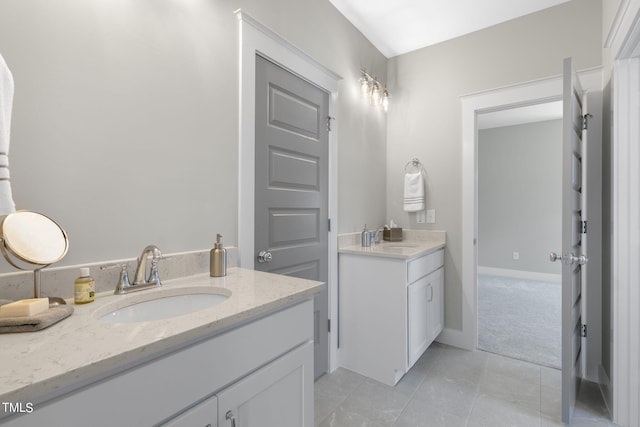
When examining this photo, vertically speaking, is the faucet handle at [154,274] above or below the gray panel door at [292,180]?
below

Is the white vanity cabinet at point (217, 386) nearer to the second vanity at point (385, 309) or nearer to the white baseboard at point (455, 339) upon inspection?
the second vanity at point (385, 309)

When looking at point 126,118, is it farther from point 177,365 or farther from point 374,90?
point 374,90

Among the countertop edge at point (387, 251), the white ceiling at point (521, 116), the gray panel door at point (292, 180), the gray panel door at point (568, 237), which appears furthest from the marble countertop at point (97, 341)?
the white ceiling at point (521, 116)

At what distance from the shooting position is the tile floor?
5.56ft

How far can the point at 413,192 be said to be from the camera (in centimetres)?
276

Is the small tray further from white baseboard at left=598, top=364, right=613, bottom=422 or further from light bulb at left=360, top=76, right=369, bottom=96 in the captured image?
white baseboard at left=598, top=364, right=613, bottom=422

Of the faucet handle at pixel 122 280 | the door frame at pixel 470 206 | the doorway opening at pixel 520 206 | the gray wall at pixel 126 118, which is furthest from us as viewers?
the doorway opening at pixel 520 206

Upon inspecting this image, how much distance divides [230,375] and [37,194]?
82 centimetres

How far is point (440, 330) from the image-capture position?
2613mm

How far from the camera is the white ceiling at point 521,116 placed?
4.22 metres

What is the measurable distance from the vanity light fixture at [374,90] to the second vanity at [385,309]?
1287 millimetres

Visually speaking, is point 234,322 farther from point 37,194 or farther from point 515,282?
point 515,282

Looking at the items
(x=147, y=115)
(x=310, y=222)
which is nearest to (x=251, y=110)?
(x=147, y=115)

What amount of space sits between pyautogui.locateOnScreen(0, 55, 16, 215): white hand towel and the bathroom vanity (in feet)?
1.03
